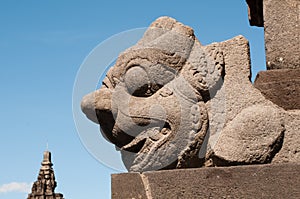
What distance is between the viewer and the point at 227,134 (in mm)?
3338

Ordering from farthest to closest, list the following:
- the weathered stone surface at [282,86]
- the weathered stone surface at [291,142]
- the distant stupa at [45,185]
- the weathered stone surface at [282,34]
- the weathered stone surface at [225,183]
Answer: the distant stupa at [45,185], the weathered stone surface at [282,34], the weathered stone surface at [282,86], the weathered stone surface at [291,142], the weathered stone surface at [225,183]

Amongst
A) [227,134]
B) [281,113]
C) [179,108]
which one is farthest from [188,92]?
[281,113]

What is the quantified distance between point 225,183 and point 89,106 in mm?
996

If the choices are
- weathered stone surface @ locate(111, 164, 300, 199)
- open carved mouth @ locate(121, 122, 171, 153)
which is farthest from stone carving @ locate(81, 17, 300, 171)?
weathered stone surface @ locate(111, 164, 300, 199)

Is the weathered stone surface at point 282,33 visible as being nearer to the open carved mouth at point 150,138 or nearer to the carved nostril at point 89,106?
the open carved mouth at point 150,138

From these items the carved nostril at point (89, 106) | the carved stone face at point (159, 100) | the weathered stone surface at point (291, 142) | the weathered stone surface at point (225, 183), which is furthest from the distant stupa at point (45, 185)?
the weathered stone surface at point (291, 142)

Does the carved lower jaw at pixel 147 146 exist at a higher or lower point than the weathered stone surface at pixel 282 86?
lower

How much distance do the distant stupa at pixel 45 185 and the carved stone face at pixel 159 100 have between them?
2769 cm

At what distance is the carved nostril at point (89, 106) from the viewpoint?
11.3 feet

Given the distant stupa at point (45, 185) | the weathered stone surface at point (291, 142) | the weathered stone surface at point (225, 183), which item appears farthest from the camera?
the distant stupa at point (45, 185)

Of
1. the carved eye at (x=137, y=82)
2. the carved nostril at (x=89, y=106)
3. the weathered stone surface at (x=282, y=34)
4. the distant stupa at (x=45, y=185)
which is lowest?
the distant stupa at (x=45, y=185)

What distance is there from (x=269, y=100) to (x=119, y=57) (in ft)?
3.29

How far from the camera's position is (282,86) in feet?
11.3

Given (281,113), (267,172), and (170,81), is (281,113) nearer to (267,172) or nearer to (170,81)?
(267,172)
